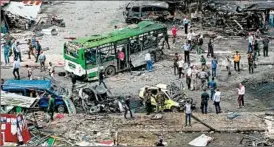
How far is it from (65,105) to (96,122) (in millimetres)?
2108

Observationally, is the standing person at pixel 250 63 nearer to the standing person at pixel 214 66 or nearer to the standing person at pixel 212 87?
the standing person at pixel 214 66

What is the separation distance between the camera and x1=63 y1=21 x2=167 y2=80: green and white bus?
3700cm

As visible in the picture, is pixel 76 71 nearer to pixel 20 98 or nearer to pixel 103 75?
pixel 103 75

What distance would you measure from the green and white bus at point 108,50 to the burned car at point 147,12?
8.15 metres

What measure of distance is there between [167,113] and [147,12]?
679 inches

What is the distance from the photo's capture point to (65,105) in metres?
32.8

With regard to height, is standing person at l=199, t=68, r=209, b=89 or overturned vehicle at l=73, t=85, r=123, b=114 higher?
standing person at l=199, t=68, r=209, b=89

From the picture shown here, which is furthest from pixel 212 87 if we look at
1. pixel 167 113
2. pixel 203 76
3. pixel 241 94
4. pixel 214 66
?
pixel 214 66

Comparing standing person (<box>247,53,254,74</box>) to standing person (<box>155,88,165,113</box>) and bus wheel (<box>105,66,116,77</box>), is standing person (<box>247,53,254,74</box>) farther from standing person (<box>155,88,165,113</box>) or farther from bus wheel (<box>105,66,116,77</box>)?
bus wheel (<box>105,66,116,77</box>)

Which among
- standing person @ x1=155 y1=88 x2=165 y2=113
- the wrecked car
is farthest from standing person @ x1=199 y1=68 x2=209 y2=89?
standing person @ x1=155 y1=88 x2=165 y2=113

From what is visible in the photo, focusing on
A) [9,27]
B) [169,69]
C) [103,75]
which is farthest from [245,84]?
[9,27]

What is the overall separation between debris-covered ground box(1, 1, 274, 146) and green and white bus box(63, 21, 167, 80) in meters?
0.60

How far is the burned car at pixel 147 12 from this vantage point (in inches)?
1903

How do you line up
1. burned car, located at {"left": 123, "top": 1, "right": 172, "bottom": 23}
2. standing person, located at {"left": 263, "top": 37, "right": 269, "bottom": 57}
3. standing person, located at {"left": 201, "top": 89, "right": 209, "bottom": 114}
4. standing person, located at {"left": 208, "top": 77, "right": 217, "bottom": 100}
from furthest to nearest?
burned car, located at {"left": 123, "top": 1, "right": 172, "bottom": 23}
standing person, located at {"left": 263, "top": 37, "right": 269, "bottom": 57}
standing person, located at {"left": 208, "top": 77, "right": 217, "bottom": 100}
standing person, located at {"left": 201, "top": 89, "right": 209, "bottom": 114}
